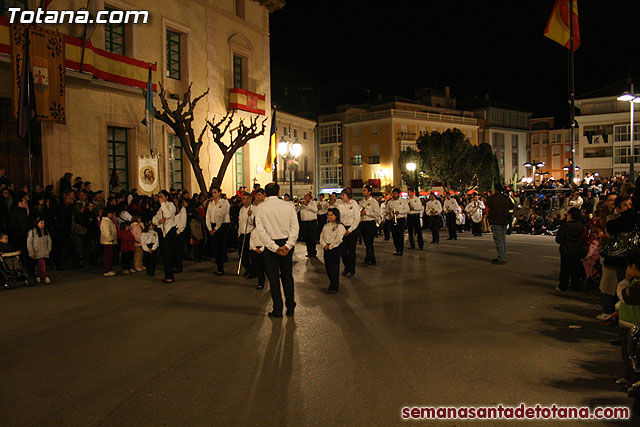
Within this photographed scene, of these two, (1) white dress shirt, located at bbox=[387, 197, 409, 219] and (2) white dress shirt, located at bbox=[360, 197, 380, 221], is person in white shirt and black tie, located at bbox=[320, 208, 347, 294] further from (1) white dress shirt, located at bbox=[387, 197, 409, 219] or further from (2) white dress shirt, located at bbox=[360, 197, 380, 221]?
(1) white dress shirt, located at bbox=[387, 197, 409, 219]

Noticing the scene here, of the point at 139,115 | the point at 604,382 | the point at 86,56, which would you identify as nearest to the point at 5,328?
the point at 604,382

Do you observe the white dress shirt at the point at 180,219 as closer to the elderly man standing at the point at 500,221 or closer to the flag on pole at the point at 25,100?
the flag on pole at the point at 25,100

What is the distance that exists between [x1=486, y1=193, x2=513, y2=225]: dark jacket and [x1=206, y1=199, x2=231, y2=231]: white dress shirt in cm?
656

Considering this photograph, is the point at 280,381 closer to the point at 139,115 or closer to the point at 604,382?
the point at 604,382

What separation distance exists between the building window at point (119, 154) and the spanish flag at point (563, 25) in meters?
19.0

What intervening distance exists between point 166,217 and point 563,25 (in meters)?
20.5

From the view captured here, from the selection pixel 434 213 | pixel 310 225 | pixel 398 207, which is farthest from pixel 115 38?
pixel 434 213

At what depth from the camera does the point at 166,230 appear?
36.4 feet

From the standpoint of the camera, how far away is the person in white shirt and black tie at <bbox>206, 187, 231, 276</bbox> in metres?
12.2

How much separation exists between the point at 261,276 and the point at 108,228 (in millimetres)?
4133

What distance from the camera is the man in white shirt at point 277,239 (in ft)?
26.0

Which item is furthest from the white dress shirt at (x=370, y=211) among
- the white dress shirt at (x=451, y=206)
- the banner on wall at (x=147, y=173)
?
the white dress shirt at (x=451, y=206)

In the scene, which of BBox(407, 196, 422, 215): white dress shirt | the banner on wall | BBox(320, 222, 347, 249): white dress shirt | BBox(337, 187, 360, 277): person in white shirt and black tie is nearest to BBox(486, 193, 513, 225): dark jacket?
BBox(337, 187, 360, 277): person in white shirt and black tie

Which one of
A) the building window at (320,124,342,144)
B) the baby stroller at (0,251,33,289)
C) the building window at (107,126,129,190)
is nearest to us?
the baby stroller at (0,251,33,289)
